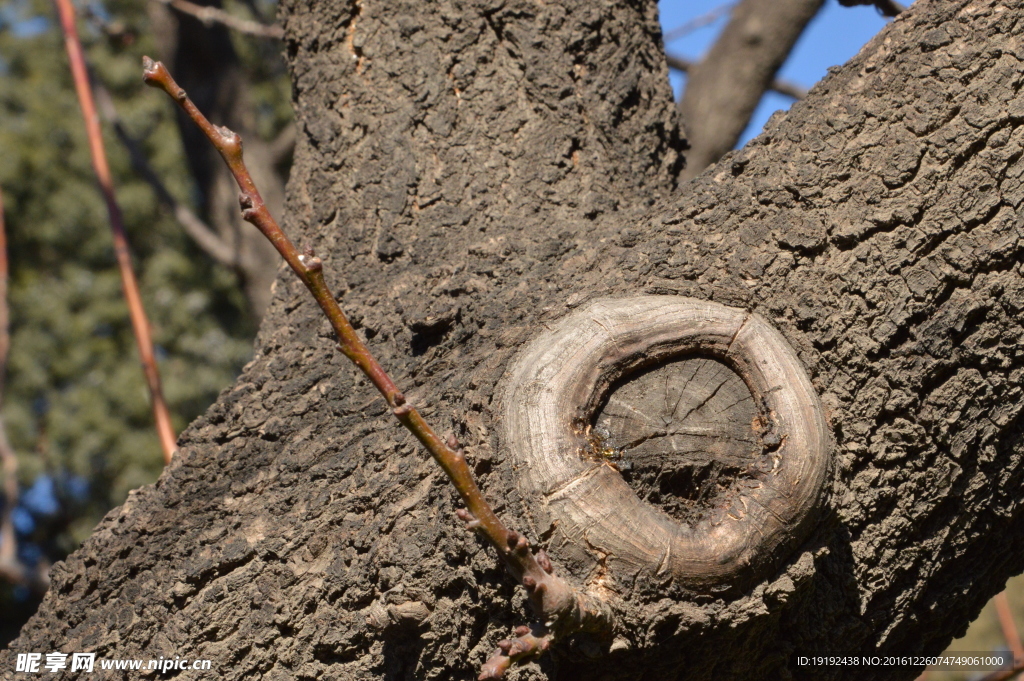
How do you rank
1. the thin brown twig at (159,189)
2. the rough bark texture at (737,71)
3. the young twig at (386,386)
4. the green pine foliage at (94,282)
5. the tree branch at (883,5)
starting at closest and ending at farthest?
→ the young twig at (386,386), the tree branch at (883,5), the rough bark texture at (737,71), the thin brown twig at (159,189), the green pine foliage at (94,282)

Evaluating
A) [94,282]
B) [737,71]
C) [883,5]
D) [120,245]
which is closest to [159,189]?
[120,245]

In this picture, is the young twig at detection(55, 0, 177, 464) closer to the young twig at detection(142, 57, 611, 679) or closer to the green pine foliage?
the young twig at detection(142, 57, 611, 679)

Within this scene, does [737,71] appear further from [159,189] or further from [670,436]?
[159,189]

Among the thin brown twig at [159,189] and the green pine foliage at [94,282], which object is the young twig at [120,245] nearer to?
the thin brown twig at [159,189]

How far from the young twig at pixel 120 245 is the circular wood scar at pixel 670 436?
937 mm

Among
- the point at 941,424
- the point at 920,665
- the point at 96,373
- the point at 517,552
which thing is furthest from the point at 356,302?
the point at 96,373

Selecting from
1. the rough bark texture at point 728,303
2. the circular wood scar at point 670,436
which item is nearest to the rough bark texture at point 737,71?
the rough bark texture at point 728,303

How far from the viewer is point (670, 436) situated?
40.1 inches

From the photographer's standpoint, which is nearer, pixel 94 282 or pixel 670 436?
pixel 670 436

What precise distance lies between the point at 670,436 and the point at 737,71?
1680 millimetres

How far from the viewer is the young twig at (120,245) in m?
1.70

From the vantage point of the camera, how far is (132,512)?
124cm

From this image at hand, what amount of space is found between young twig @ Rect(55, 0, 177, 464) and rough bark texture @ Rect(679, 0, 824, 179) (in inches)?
58.0

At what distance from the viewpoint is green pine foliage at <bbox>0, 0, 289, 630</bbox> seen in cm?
723
